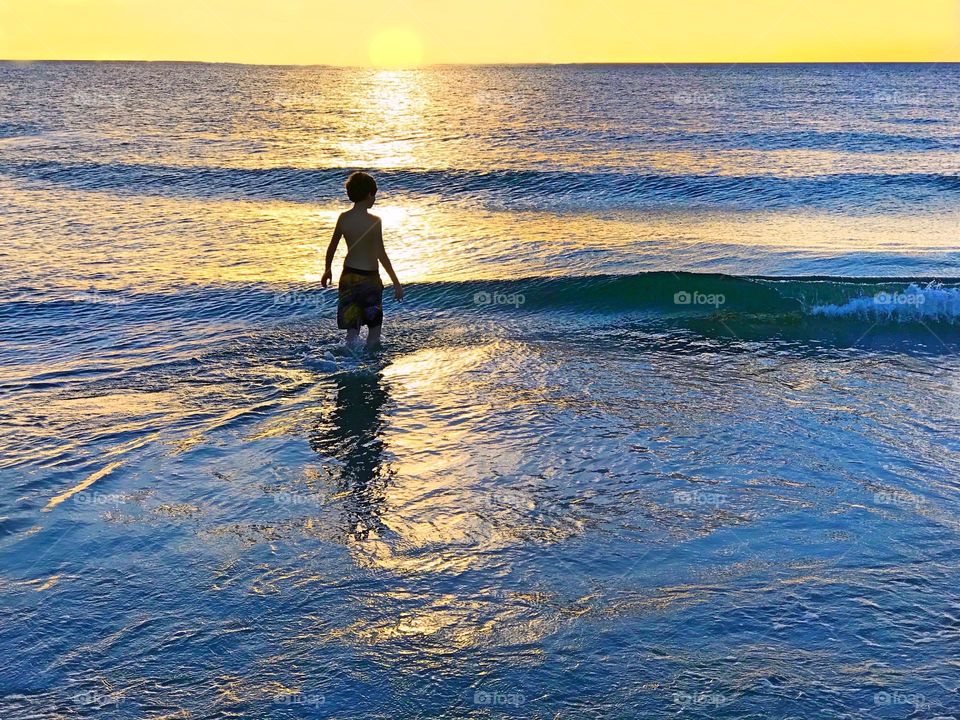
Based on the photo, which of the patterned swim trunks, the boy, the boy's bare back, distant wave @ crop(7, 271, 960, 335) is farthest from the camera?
distant wave @ crop(7, 271, 960, 335)

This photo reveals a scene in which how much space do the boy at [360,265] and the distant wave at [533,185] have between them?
38.4 feet

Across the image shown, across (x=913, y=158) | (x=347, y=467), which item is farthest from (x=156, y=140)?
(x=347, y=467)

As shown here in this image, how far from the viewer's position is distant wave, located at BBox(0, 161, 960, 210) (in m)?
20.5

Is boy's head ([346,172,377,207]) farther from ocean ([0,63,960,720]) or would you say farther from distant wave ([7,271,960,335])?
distant wave ([7,271,960,335])

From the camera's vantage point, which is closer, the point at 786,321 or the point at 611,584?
the point at 611,584

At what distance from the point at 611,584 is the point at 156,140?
32.2 m

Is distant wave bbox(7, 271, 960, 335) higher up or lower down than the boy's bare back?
lower down

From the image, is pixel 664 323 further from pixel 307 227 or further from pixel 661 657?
pixel 307 227

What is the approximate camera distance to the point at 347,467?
240 inches

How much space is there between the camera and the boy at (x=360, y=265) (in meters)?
8.07

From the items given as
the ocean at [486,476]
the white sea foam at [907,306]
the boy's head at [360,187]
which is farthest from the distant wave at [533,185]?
the boy's head at [360,187]

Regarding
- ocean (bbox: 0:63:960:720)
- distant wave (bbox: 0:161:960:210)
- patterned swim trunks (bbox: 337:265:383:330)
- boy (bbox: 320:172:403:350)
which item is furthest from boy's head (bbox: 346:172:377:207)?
distant wave (bbox: 0:161:960:210)

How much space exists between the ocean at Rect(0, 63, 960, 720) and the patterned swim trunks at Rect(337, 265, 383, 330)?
429 mm

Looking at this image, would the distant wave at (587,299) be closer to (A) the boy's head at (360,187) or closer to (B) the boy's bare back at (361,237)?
(B) the boy's bare back at (361,237)
